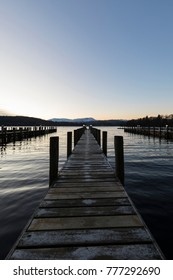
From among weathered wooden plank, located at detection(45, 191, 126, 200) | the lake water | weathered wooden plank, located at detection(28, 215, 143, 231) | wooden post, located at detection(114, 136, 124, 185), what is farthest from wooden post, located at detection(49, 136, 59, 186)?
weathered wooden plank, located at detection(28, 215, 143, 231)

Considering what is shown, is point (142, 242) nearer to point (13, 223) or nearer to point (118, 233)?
point (118, 233)

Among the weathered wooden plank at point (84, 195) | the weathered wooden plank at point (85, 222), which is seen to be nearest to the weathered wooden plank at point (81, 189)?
the weathered wooden plank at point (84, 195)

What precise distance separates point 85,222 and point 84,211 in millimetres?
567

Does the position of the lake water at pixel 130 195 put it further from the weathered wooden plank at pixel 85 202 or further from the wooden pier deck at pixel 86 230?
the wooden pier deck at pixel 86 230

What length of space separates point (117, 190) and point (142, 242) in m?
2.81

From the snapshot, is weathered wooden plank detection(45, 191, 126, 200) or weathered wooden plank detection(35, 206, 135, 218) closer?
weathered wooden plank detection(35, 206, 135, 218)

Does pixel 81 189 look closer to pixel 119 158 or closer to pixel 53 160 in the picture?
pixel 53 160

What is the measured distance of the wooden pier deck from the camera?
3061 millimetres

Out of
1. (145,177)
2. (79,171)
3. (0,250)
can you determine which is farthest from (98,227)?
(145,177)

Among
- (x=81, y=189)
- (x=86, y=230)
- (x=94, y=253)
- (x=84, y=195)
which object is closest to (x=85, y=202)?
(x=84, y=195)

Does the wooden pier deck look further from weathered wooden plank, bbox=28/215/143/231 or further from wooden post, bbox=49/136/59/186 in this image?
wooden post, bbox=49/136/59/186

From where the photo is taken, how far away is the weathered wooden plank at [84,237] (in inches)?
130

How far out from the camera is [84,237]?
3.49 metres
